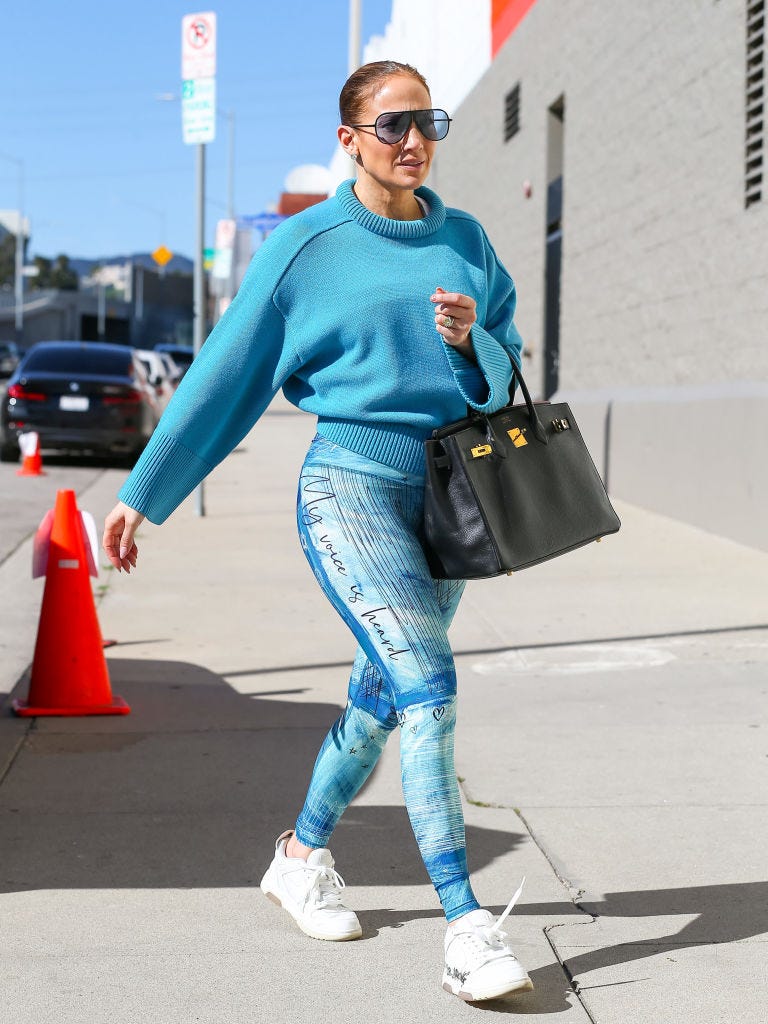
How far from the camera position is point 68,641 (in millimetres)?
5992

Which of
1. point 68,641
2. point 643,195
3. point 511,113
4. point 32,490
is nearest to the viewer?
point 68,641

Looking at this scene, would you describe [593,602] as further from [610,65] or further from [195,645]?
[610,65]

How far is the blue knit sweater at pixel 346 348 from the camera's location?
3354mm

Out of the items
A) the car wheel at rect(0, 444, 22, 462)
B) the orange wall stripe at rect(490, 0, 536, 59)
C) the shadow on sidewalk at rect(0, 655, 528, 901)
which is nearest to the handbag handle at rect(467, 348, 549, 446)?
the shadow on sidewalk at rect(0, 655, 528, 901)

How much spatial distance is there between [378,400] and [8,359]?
62.2 m

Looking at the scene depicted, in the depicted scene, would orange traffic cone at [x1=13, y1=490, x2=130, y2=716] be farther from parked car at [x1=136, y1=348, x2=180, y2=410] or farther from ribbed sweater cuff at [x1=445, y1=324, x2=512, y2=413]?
parked car at [x1=136, y1=348, x2=180, y2=410]

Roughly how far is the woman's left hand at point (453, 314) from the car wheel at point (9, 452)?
1592 cm

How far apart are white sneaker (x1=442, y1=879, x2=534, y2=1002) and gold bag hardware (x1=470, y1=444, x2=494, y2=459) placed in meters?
0.98

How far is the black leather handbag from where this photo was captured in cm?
328

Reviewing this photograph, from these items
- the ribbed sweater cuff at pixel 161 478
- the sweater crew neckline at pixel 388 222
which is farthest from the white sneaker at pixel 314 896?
the sweater crew neckline at pixel 388 222

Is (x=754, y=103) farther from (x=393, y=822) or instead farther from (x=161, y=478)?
(x=161, y=478)

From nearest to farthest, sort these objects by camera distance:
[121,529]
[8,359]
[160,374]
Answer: [121,529]
[160,374]
[8,359]

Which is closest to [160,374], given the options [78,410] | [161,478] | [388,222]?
[78,410]

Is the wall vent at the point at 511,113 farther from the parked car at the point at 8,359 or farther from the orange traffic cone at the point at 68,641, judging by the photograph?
the parked car at the point at 8,359
